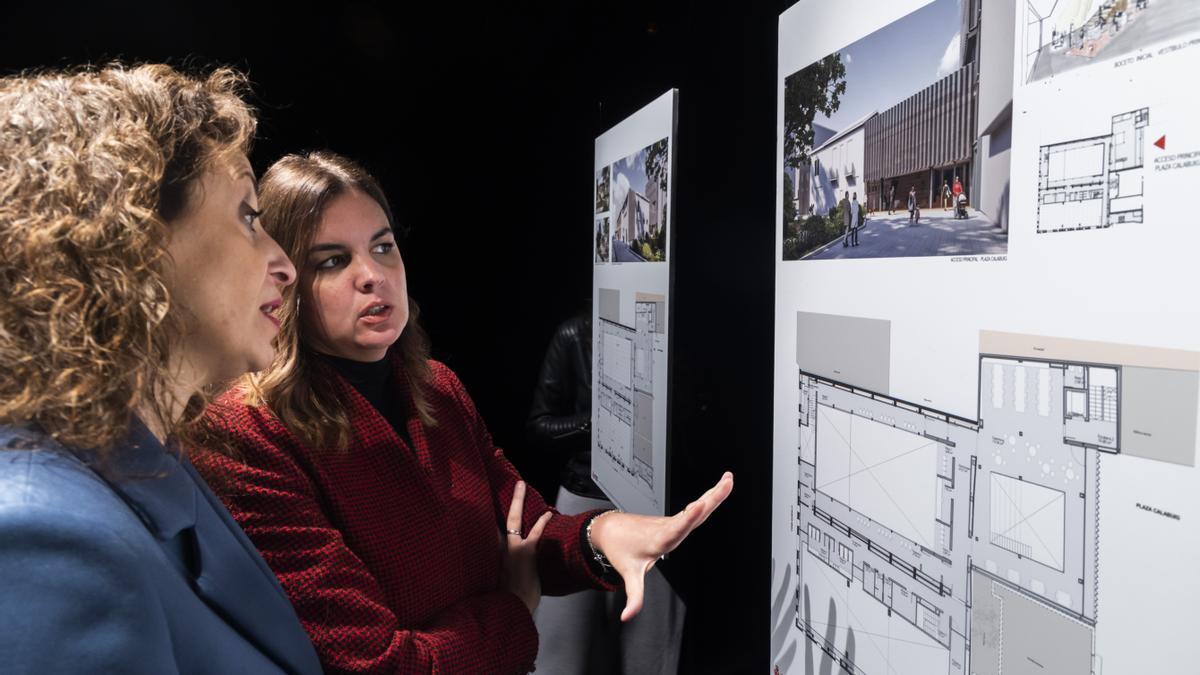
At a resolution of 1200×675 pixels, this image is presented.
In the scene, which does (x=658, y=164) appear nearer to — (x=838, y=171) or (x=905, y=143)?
(x=838, y=171)

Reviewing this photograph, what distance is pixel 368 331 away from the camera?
1.52m

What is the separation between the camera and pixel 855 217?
137cm

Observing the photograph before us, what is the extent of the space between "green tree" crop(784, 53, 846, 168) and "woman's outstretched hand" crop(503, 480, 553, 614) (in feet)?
3.35

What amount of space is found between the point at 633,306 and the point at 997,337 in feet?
4.92

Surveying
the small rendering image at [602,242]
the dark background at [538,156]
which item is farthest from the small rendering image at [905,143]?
the small rendering image at [602,242]

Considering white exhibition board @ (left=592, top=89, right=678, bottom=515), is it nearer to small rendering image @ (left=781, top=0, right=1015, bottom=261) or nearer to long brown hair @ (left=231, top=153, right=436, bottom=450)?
small rendering image @ (left=781, top=0, right=1015, bottom=261)

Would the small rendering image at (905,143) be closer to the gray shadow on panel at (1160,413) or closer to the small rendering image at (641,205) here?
the gray shadow on panel at (1160,413)

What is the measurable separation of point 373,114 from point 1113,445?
12.2 ft

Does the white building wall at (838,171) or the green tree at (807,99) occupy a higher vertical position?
the green tree at (807,99)

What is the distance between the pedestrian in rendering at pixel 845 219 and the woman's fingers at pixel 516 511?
954mm

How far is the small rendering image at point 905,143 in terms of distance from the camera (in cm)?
104

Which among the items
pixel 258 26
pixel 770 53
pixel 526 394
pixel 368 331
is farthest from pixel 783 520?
pixel 258 26

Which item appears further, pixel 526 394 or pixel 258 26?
pixel 526 394

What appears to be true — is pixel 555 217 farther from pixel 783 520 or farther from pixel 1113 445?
pixel 1113 445
